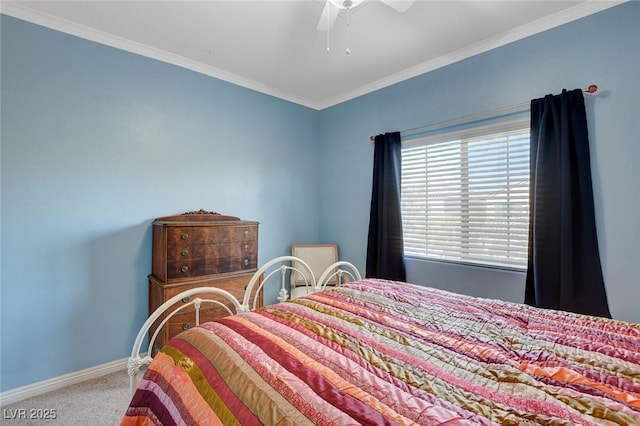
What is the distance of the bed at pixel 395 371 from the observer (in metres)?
0.75

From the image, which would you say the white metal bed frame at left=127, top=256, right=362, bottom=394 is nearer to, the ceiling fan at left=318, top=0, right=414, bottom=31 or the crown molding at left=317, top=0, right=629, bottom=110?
the ceiling fan at left=318, top=0, right=414, bottom=31

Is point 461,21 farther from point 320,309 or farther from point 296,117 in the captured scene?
point 320,309

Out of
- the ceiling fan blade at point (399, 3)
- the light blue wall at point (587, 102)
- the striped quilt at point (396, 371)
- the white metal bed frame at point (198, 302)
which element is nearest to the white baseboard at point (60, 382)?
the white metal bed frame at point (198, 302)

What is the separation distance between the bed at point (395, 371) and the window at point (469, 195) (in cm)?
99

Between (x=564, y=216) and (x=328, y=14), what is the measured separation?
6.47 feet

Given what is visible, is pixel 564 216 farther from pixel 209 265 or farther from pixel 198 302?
pixel 209 265

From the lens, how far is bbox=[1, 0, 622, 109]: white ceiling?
6.38 ft

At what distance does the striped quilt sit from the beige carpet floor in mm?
1223

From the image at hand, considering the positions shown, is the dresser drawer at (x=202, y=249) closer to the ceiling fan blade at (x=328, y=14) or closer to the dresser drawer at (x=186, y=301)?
the dresser drawer at (x=186, y=301)

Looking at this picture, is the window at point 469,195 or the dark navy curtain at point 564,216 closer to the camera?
the dark navy curtain at point 564,216

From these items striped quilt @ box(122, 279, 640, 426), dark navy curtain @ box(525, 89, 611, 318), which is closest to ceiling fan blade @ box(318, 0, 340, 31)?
dark navy curtain @ box(525, 89, 611, 318)

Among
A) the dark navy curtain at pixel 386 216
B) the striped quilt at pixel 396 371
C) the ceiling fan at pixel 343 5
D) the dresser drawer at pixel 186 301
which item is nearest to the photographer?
the striped quilt at pixel 396 371

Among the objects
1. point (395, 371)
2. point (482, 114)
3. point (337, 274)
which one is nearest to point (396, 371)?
point (395, 371)

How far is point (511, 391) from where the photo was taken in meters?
0.84
